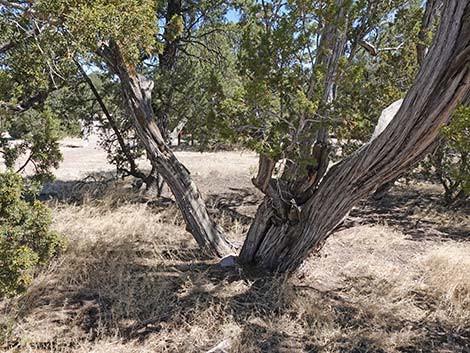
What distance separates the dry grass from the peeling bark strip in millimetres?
350

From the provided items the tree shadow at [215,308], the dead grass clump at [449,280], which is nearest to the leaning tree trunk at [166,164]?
the tree shadow at [215,308]

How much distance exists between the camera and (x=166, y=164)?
3.62m

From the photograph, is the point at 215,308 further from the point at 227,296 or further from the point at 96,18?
the point at 96,18

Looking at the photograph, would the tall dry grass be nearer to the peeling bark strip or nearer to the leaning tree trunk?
the leaning tree trunk

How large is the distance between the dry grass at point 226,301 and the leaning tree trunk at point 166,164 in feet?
0.78

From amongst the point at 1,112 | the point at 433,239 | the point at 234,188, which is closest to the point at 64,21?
the point at 1,112

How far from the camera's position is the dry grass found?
249cm

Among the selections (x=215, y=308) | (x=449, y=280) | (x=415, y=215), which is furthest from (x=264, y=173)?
(x=415, y=215)

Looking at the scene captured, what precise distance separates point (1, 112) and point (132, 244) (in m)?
1.85

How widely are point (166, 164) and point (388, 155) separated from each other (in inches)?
82.3

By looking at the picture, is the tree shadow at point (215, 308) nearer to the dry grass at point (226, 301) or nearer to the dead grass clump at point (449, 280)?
the dry grass at point (226, 301)

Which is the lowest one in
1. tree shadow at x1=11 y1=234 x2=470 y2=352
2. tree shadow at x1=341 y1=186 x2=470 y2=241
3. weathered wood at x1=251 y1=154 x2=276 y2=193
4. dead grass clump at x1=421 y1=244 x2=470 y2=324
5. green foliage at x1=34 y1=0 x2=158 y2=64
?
tree shadow at x1=11 y1=234 x2=470 y2=352

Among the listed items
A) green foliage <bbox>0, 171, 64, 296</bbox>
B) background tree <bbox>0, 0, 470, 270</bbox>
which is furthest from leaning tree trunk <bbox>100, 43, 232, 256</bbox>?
green foliage <bbox>0, 171, 64, 296</bbox>

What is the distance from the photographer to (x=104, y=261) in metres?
3.49
